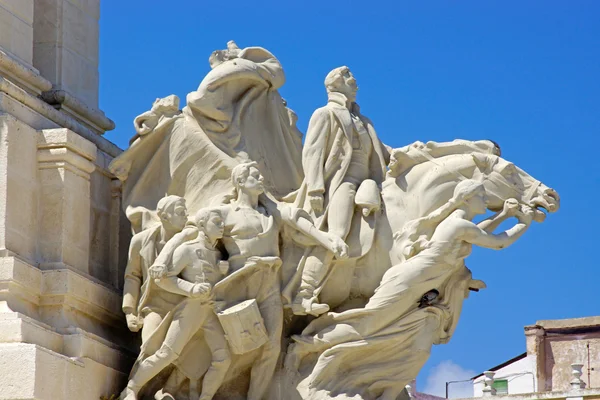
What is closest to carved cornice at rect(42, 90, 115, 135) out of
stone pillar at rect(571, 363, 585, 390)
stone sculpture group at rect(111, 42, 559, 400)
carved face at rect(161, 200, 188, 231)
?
stone sculpture group at rect(111, 42, 559, 400)

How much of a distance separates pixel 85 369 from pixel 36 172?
2.08 metres

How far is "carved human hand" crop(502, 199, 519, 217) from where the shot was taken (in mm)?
20188

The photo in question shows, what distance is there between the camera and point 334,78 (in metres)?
20.7

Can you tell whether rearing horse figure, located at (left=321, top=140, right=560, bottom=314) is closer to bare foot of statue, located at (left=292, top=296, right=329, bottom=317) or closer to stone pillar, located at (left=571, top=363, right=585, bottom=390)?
bare foot of statue, located at (left=292, top=296, right=329, bottom=317)

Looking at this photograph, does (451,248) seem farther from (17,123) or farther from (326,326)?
(17,123)

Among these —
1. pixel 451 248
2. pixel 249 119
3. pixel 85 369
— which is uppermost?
pixel 249 119

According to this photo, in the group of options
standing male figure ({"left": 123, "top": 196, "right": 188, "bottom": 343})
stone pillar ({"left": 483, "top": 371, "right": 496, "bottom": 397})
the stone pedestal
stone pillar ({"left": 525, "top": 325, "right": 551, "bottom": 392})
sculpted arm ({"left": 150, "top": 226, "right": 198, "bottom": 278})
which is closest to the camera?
the stone pedestal

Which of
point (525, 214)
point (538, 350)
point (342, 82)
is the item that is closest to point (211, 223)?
point (342, 82)

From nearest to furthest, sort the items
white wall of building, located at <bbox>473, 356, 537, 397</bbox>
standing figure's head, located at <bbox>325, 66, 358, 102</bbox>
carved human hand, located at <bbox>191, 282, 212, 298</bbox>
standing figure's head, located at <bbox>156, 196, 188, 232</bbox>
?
1. carved human hand, located at <bbox>191, 282, 212, 298</bbox>
2. standing figure's head, located at <bbox>156, 196, 188, 232</bbox>
3. standing figure's head, located at <bbox>325, 66, 358, 102</bbox>
4. white wall of building, located at <bbox>473, 356, 537, 397</bbox>

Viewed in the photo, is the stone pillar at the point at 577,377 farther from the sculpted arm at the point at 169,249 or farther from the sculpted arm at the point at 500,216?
the sculpted arm at the point at 169,249

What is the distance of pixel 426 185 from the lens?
66.5 ft

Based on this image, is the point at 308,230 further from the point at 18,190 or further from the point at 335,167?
the point at 18,190

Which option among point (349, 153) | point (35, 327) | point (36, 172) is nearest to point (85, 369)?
point (35, 327)

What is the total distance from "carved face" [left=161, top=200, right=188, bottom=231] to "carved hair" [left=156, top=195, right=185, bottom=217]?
22 mm
